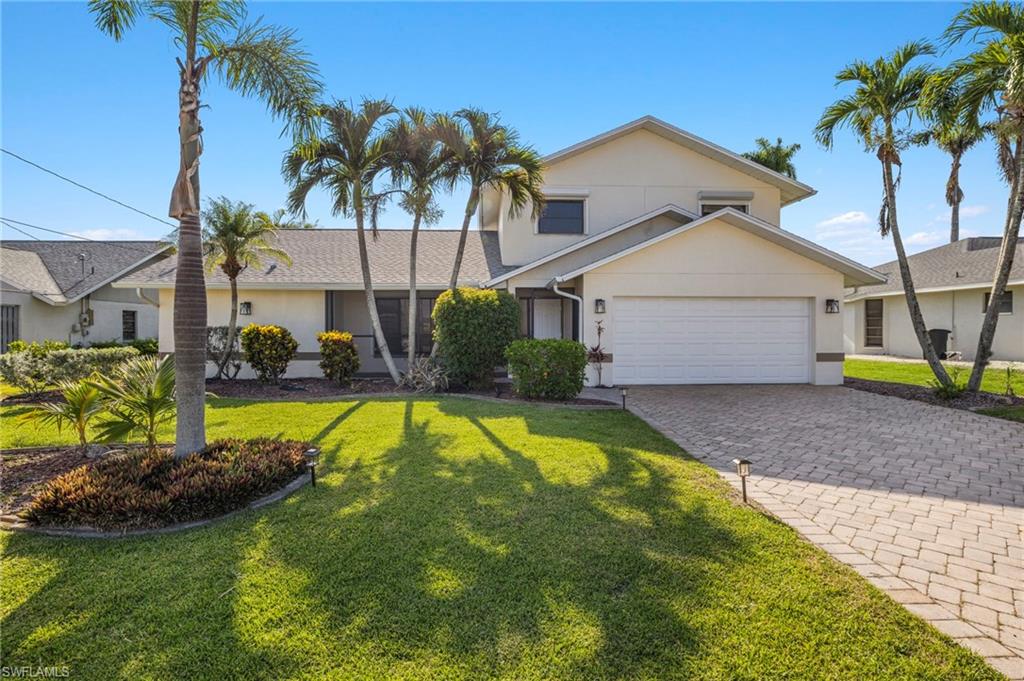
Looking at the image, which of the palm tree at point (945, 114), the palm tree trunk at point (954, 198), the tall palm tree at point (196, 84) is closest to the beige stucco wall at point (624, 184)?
the palm tree at point (945, 114)

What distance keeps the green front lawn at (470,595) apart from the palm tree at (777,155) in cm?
2405

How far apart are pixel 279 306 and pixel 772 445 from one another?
549 inches

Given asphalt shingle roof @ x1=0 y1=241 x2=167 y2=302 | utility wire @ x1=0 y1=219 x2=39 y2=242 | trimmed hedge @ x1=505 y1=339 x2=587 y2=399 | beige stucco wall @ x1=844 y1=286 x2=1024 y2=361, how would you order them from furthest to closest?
utility wire @ x1=0 y1=219 x2=39 y2=242
asphalt shingle roof @ x1=0 y1=241 x2=167 y2=302
beige stucco wall @ x1=844 y1=286 x2=1024 y2=361
trimmed hedge @ x1=505 y1=339 x2=587 y2=399

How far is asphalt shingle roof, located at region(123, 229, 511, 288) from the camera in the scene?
47.5ft

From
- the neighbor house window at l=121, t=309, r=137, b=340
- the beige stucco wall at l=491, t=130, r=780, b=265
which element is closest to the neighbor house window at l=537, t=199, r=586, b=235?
the beige stucco wall at l=491, t=130, r=780, b=265

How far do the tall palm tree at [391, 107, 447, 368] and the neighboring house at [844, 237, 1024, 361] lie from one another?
17802 mm

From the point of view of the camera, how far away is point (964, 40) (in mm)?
9836

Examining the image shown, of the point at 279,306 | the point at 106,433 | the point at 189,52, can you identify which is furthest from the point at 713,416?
the point at 279,306

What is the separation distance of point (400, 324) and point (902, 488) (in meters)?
13.4

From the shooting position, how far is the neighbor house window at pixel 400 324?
15.6 meters

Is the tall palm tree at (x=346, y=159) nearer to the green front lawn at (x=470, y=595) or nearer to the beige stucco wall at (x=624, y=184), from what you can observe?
the beige stucco wall at (x=624, y=184)

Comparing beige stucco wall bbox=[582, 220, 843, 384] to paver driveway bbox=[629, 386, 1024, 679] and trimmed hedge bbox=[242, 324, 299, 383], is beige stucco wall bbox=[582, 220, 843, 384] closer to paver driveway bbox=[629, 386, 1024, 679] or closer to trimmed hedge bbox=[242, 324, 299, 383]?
paver driveway bbox=[629, 386, 1024, 679]

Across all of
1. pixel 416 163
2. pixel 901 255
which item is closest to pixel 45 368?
pixel 416 163

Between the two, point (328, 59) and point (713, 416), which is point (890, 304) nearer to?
point (713, 416)
